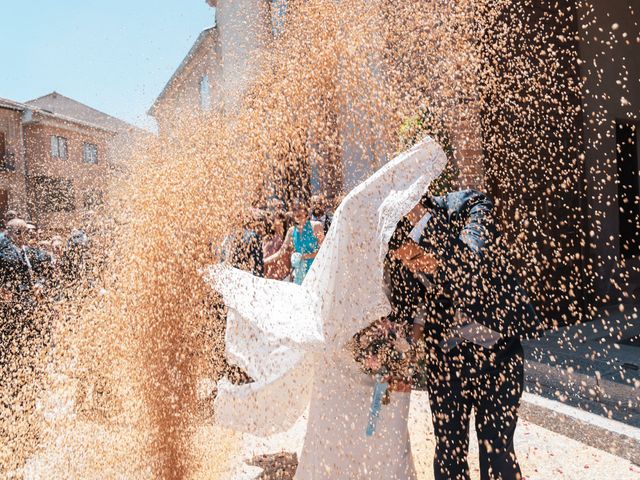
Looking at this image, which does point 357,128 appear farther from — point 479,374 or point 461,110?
point 479,374

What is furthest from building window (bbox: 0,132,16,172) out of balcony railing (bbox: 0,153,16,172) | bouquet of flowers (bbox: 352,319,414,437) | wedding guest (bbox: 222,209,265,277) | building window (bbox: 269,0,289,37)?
bouquet of flowers (bbox: 352,319,414,437)

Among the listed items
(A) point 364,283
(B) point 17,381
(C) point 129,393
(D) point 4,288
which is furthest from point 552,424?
(D) point 4,288

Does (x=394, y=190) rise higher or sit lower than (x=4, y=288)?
Result: higher

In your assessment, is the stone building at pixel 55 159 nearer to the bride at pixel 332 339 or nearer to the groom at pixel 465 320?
the bride at pixel 332 339

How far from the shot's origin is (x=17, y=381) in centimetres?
514

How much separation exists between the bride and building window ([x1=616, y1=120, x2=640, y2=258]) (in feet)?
24.3

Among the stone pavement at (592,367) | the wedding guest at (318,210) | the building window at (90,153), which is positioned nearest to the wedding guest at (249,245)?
the stone pavement at (592,367)

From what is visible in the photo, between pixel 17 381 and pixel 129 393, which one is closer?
pixel 129 393

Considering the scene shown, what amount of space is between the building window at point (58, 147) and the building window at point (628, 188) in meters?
30.4

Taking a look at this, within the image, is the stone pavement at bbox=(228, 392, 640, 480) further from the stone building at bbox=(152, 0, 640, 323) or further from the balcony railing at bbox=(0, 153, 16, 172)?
the balcony railing at bbox=(0, 153, 16, 172)

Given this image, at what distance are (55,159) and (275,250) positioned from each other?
96.5 feet

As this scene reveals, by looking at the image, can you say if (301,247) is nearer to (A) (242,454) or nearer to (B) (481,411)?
(A) (242,454)

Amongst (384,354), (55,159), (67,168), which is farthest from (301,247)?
(67,168)

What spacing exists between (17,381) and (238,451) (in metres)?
2.56
